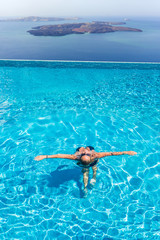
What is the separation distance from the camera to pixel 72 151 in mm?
7551

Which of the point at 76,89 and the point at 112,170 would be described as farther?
the point at 76,89

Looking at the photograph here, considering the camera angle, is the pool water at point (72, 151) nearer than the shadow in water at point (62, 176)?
Yes

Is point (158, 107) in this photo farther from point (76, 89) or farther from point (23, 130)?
point (23, 130)

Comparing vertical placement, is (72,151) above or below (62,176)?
above

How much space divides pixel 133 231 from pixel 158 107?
733cm

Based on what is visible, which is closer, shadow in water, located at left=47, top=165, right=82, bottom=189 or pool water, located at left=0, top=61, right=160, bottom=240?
pool water, located at left=0, top=61, right=160, bottom=240

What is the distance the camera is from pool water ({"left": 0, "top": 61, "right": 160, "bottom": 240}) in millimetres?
5246

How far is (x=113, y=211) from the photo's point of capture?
5508 mm

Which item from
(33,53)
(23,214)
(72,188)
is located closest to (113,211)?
(72,188)

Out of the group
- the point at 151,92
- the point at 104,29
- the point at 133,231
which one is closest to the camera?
the point at 133,231

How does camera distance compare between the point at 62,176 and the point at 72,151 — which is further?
the point at 72,151

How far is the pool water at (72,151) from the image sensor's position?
525cm

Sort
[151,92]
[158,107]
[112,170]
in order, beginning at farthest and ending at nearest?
[151,92]
[158,107]
[112,170]

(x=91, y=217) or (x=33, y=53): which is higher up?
(x=33, y=53)
